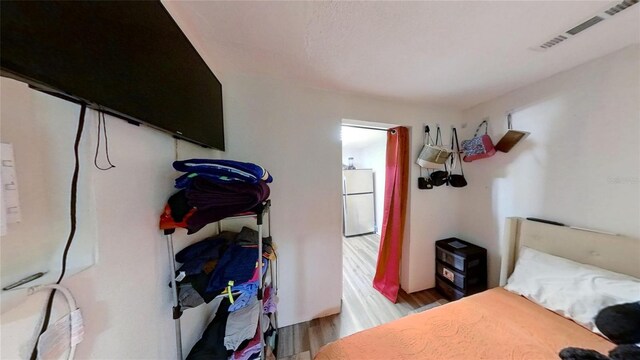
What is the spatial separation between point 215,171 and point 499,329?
6.01 ft

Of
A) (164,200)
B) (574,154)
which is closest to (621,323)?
(574,154)

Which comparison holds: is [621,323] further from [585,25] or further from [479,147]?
[585,25]

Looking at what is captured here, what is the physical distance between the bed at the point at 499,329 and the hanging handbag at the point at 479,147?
79 centimetres

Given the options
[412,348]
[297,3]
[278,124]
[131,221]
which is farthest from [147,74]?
[412,348]

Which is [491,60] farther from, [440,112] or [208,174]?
[208,174]

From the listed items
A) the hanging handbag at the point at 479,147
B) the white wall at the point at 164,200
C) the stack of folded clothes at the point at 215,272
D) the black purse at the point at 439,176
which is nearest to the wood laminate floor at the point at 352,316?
the white wall at the point at 164,200

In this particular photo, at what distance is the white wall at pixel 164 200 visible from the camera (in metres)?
0.49

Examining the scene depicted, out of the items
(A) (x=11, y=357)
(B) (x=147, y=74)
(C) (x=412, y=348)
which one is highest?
(B) (x=147, y=74)

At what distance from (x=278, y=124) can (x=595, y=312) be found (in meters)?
2.39

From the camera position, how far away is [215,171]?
87 centimetres

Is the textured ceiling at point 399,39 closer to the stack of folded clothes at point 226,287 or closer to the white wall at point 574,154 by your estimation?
the white wall at point 574,154

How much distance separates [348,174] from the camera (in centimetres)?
402

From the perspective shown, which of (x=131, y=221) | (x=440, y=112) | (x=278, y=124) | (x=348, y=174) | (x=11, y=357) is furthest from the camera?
(x=348, y=174)

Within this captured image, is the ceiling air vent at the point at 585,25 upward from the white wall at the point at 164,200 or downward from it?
upward
